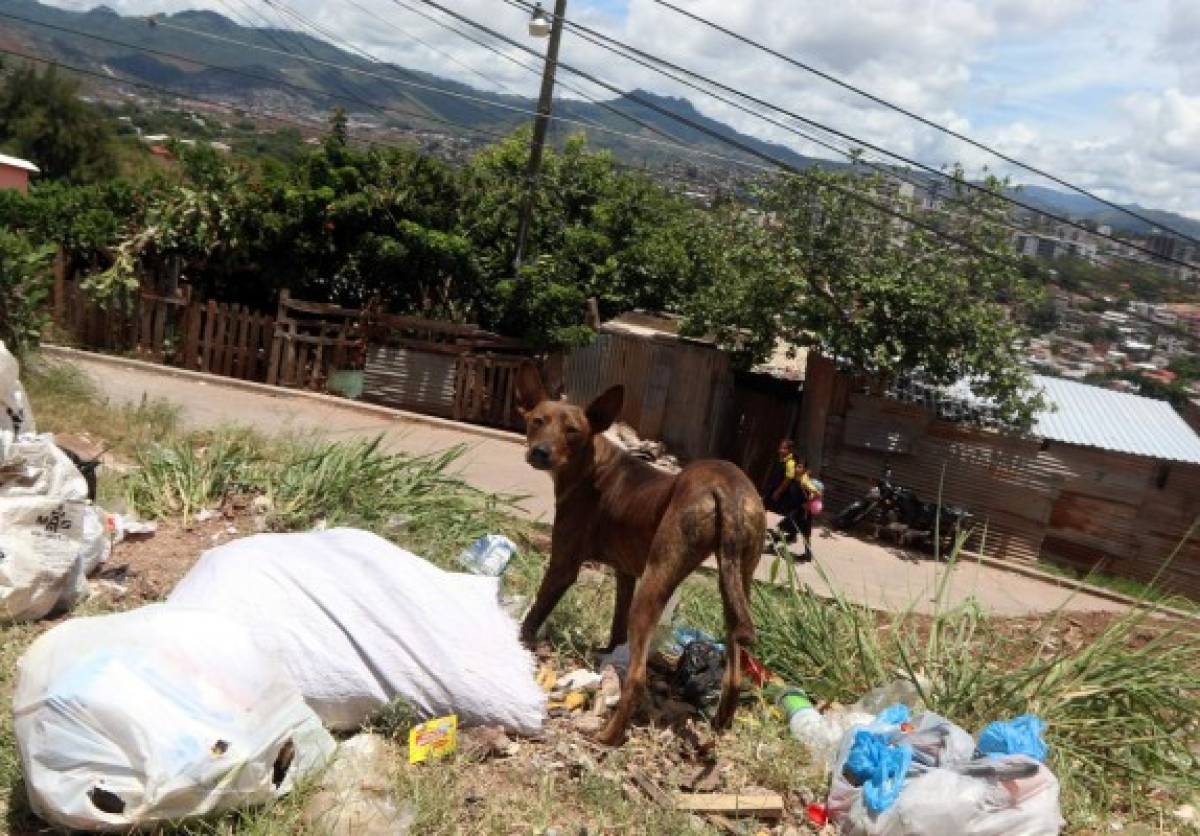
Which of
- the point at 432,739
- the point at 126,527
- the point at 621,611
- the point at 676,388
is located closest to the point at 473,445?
the point at 676,388

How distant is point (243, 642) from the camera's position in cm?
371

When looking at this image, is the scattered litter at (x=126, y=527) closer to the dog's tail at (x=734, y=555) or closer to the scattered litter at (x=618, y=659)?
the scattered litter at (x=618, y=659)

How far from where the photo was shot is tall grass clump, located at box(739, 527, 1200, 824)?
5184 millimetres

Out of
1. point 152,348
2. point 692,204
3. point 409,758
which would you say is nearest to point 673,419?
point 152,348

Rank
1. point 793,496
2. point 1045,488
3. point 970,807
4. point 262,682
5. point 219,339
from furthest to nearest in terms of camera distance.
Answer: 1. point 219,339
2. point 1045,488
3. point 793,496
4. point 970,807
5. point 262,682

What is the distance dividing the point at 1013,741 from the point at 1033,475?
505 inches

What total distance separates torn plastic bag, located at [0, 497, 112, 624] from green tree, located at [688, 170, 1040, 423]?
11.9 metres

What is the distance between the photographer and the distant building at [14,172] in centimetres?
2319

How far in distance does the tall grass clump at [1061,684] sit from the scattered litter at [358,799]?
8.33ft

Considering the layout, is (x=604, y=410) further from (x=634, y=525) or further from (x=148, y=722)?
(x=148, y=722)

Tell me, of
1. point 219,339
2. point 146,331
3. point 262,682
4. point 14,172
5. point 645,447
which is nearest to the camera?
point 262,682

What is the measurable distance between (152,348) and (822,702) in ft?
50.0

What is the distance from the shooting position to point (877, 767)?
439cm

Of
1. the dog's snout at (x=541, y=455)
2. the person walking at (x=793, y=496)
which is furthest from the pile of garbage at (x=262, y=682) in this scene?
the person walking at (x=793, y=496)
